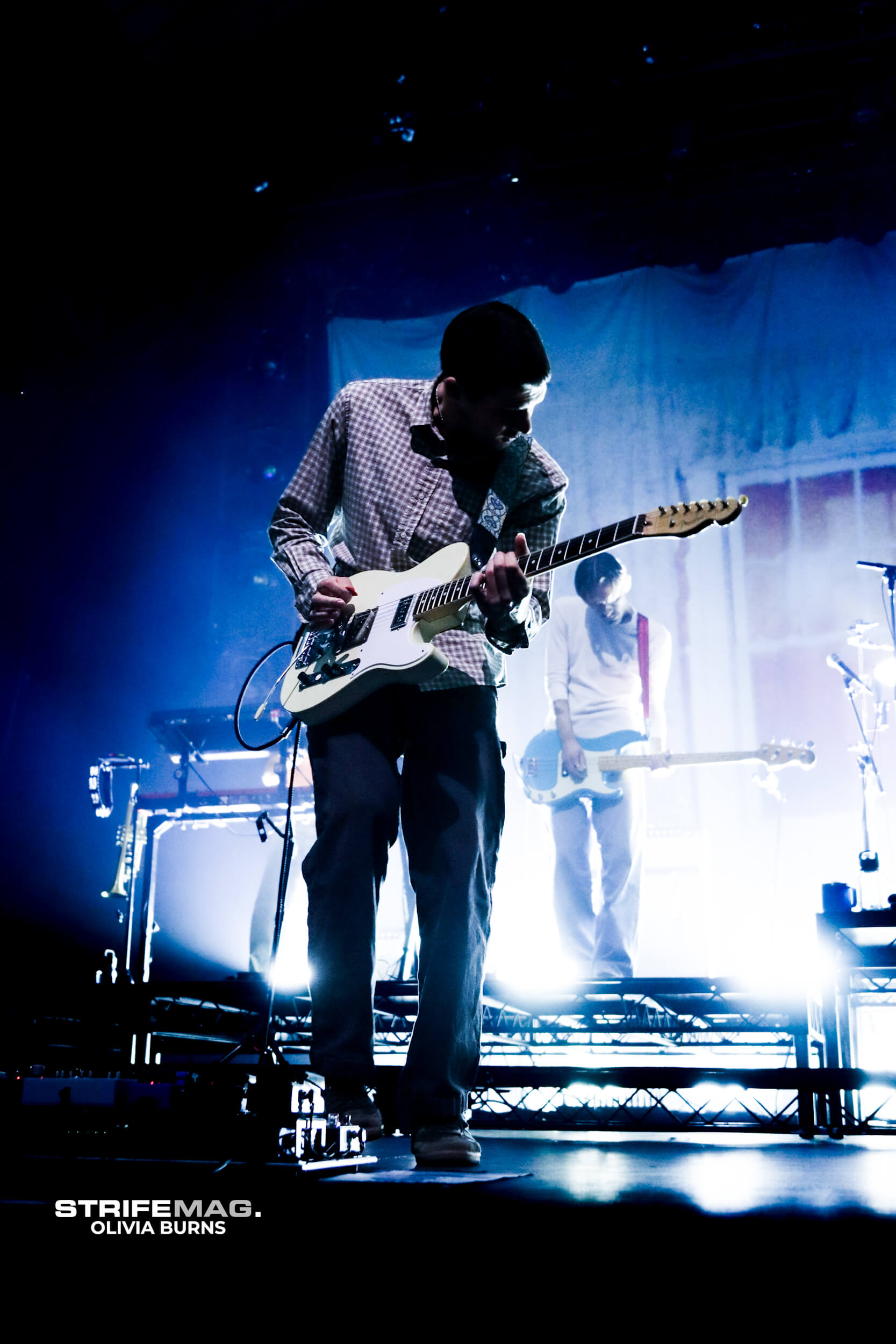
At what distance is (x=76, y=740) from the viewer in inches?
291

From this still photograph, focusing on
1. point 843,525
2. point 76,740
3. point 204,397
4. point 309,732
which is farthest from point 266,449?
point 309,732

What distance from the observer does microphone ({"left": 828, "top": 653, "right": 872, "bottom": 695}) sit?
566 cm

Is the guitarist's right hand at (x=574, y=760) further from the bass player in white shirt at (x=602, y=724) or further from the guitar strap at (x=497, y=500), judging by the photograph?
the guitar strap at (x=497, y=500)

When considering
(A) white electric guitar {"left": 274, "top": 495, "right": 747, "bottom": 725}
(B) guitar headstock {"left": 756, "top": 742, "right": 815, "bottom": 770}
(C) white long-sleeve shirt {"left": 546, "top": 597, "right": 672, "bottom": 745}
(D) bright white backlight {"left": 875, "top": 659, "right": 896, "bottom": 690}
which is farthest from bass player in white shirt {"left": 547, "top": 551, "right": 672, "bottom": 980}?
(A) white electric guitar {"left": 274, "top": 495, "right": 747, "bottom": 725}

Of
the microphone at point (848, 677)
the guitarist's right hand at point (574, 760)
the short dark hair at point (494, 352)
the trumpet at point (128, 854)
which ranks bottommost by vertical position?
the trumpet at point (128, 854)

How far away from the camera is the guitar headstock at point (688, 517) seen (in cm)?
219

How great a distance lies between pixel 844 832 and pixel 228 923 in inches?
168

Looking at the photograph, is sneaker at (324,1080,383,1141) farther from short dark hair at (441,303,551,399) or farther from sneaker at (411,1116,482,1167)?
short dark hair at (441,303,551,399)

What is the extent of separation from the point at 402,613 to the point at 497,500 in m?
0.36

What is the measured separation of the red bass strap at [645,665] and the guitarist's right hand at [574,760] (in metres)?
0.44

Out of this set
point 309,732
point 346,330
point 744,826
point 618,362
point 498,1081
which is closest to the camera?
point 309,732

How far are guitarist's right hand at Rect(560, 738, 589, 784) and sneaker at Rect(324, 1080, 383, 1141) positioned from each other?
3625 millimetres

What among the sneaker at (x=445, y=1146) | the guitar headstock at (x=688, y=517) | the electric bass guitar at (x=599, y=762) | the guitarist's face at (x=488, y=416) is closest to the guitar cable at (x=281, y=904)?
the sneaker at (x=445, y=1146)

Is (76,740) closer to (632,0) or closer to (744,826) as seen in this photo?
(744,826)
